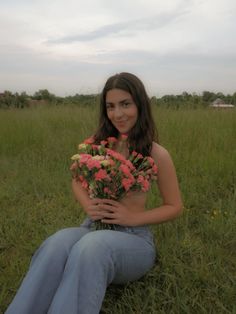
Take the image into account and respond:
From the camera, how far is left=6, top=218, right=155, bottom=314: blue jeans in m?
1.60

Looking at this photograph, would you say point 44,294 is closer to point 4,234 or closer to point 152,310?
point 152,310

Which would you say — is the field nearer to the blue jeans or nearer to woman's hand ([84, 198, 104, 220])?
the blue jeans

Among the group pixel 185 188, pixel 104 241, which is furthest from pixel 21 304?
pixel 185 188

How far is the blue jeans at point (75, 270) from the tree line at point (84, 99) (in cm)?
374

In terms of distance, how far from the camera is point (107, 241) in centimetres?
176

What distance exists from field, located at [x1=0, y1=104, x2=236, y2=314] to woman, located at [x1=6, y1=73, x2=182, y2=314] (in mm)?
264

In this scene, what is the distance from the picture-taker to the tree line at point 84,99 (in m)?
5.92

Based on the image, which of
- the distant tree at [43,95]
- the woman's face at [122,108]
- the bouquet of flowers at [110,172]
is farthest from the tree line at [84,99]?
the bouquet of flowers at [110,172]

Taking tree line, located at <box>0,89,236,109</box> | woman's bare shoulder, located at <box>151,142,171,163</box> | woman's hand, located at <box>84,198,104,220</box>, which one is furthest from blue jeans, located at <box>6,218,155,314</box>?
tree line, located at <box>0,89,236,109</box>

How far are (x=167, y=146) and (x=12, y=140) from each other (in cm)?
231

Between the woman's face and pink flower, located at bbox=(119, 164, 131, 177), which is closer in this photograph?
pink flower, located at bbox=(119, 164, 131, 177)

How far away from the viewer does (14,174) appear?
14.6 ft

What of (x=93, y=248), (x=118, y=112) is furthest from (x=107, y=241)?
(x=118, y=112)

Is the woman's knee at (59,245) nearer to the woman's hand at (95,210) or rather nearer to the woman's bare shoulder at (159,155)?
the woman's hand at (95,210)
